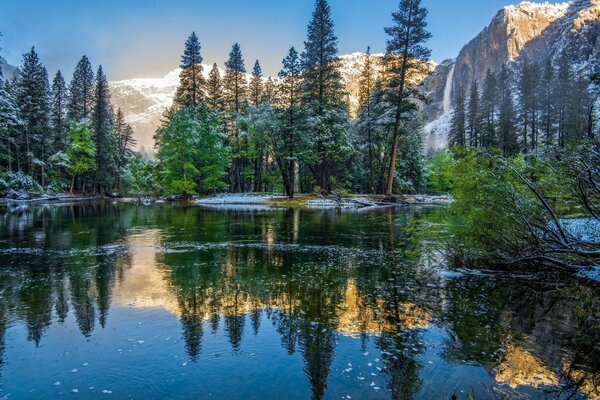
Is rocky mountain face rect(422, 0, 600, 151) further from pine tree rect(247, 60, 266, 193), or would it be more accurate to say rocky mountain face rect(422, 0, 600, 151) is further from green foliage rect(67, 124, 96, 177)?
green foliage rect(67, 124, 96, 177)

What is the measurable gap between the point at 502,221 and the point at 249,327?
7.42m

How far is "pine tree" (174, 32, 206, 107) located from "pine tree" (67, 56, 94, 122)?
77.1 ft

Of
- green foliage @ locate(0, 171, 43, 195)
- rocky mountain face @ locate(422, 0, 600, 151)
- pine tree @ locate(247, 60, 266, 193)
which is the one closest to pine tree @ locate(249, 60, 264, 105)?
pine tree @ locate(247, 60, 266, 193)

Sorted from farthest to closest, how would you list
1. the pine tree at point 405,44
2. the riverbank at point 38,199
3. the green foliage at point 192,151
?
1. the green foliage at point 192,151
2. the riverbank at point 38,199
3. the pine tree at point 405,44

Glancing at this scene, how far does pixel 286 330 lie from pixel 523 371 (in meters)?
4.03

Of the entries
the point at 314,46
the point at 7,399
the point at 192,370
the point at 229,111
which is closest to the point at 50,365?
the point at 7,399

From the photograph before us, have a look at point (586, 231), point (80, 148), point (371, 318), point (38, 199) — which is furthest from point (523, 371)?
point (80, 148)

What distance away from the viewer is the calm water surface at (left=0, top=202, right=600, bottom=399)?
17.9ft

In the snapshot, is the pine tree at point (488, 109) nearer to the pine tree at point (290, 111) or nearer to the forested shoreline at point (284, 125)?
the forested shoreline at point (284, 125)

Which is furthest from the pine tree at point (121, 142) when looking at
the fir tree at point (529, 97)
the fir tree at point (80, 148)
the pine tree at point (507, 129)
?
the fir tree at point (529, 97)

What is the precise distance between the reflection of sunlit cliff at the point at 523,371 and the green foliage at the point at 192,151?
4680 centimetres

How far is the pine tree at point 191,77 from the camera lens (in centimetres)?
5797

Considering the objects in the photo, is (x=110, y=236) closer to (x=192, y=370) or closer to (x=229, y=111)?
(x=192, y=370)

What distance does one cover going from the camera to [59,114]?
6581 centimetres
